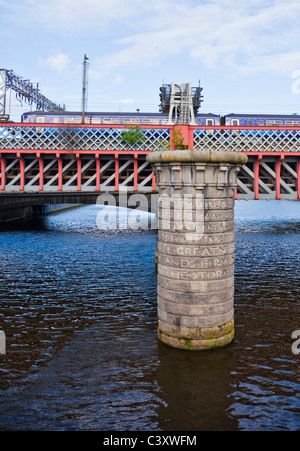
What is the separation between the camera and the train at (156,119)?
5553cm

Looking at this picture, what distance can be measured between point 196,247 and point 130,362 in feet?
16.6

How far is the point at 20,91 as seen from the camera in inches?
2352

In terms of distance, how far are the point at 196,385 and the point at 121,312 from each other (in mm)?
8358

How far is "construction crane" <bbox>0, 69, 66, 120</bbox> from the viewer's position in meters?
51.5

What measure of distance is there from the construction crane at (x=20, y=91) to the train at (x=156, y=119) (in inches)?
195

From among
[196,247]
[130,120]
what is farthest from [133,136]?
[196,247]

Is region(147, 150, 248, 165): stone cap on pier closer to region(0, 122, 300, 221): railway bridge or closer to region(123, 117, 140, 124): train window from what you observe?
region(0, 122, 300, 221): railway bridge

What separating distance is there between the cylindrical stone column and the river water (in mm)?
1076

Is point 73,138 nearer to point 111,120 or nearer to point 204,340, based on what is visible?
point 111,120

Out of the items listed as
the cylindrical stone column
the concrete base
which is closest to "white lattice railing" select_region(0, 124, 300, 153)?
the cylindrical stone column

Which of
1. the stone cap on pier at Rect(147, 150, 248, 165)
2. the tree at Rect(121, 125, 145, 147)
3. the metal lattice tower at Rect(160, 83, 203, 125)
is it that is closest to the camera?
the stone cap on pier at Rect(147, 150, 248, 165)

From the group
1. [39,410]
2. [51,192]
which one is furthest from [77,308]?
[51,192]

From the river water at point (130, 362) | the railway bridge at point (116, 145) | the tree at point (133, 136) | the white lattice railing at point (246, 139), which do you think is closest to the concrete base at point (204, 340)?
the river water at point (130, 362)
